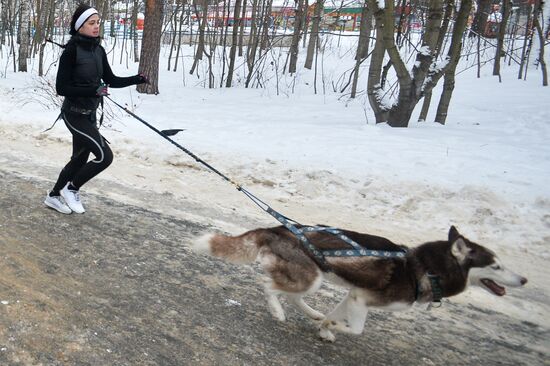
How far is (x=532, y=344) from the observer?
A: 3986 millimetres

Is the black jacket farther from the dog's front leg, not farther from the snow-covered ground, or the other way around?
the dog's front leg

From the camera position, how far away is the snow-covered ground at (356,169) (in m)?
6.37

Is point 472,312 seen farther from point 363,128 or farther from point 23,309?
point 363,128

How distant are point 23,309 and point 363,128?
8199 millimetres

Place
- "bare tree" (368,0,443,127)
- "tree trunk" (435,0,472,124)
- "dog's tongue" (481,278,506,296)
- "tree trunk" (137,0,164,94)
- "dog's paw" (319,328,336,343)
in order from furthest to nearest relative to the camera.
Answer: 1. "tree trunk" (137,0,164,94)
2. "tree trunk" (435,0,472,124)
3. "bare tree" (368,0,443,127)
4. "dog's paw" (319,328,336,343)
5. "dog's tongue" (481,278,506,296)

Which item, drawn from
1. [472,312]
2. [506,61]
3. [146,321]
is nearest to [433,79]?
[472,312]

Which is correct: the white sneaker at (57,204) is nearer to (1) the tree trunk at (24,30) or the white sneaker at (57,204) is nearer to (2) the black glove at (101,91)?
(2) the black glove at (101,91)

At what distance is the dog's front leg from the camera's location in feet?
10.7

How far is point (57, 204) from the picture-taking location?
5.32 m

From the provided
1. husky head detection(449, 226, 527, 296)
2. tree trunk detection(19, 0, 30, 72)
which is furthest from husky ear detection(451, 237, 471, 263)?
tree trunk detection(19, 0, 30, 72)

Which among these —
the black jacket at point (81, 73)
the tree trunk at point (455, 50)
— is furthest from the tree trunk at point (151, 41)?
the black jacket at point (81, 73)

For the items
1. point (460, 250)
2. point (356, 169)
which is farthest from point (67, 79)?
point (356, 169)

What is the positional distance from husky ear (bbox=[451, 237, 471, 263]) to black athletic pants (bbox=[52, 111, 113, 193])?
11.5ft

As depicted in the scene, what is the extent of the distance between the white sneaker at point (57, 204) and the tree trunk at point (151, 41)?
389 inches
